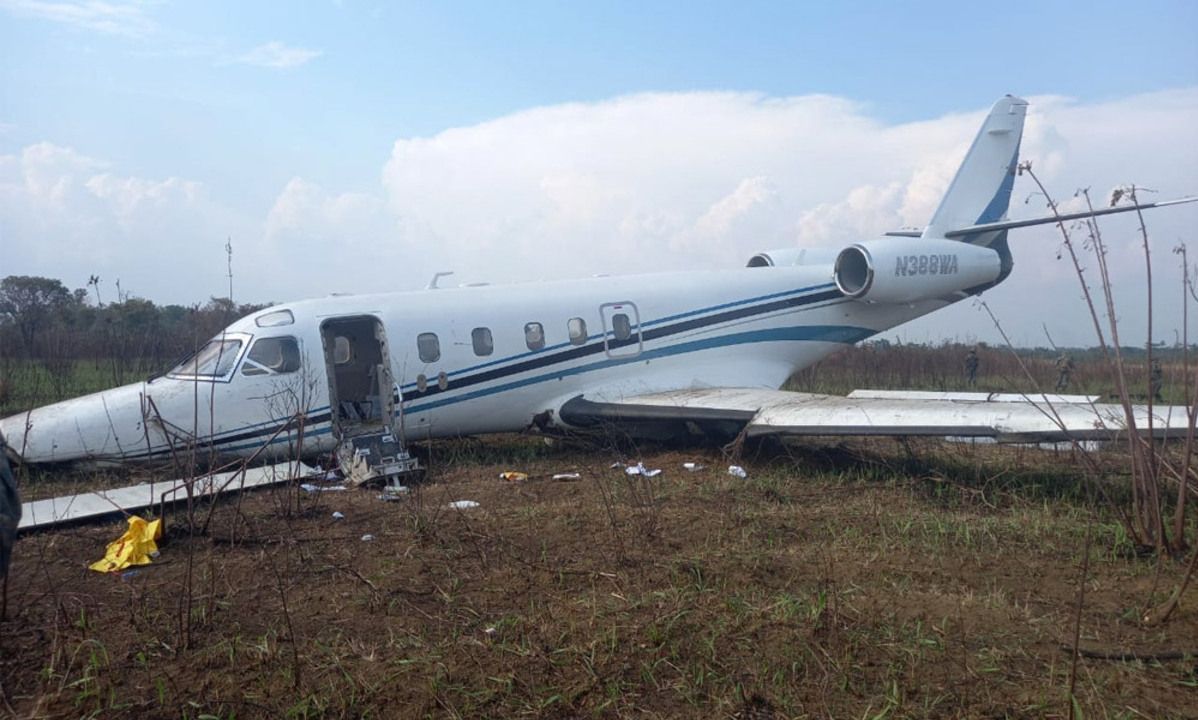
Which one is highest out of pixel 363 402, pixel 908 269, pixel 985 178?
pixel 985 178

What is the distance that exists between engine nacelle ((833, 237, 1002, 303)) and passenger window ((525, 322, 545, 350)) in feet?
17.7

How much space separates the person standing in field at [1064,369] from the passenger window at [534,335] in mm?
13528

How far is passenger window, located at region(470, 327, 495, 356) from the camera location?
11.7 metres

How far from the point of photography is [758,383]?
13.8 meters

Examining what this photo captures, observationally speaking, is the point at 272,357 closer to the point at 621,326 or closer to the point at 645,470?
the point at 645,470

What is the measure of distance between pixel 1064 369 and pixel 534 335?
1541 centimetres

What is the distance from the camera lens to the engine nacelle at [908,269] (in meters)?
A: 14.0

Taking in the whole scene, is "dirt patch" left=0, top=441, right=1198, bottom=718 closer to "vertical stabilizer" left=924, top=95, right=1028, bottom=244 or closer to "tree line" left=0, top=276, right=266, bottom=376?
"vertical stabilizer" left=924, top=95, right=1028, bottom=244

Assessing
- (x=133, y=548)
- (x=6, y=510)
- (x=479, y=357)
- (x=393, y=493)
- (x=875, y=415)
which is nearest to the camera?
(x=6, y=510)

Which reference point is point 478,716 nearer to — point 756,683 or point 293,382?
point 756,683

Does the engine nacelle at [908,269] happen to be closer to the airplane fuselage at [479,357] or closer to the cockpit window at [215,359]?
the airplane fuselage at [479,357]

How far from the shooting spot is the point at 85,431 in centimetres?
944

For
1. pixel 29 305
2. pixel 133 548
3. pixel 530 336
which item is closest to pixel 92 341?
pixel 29 305

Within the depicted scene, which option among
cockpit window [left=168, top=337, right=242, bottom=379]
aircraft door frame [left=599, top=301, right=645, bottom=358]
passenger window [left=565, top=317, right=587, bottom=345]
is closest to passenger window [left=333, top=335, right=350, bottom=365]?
cockpit window [left=168, top=337, right=242, bottom=379]
